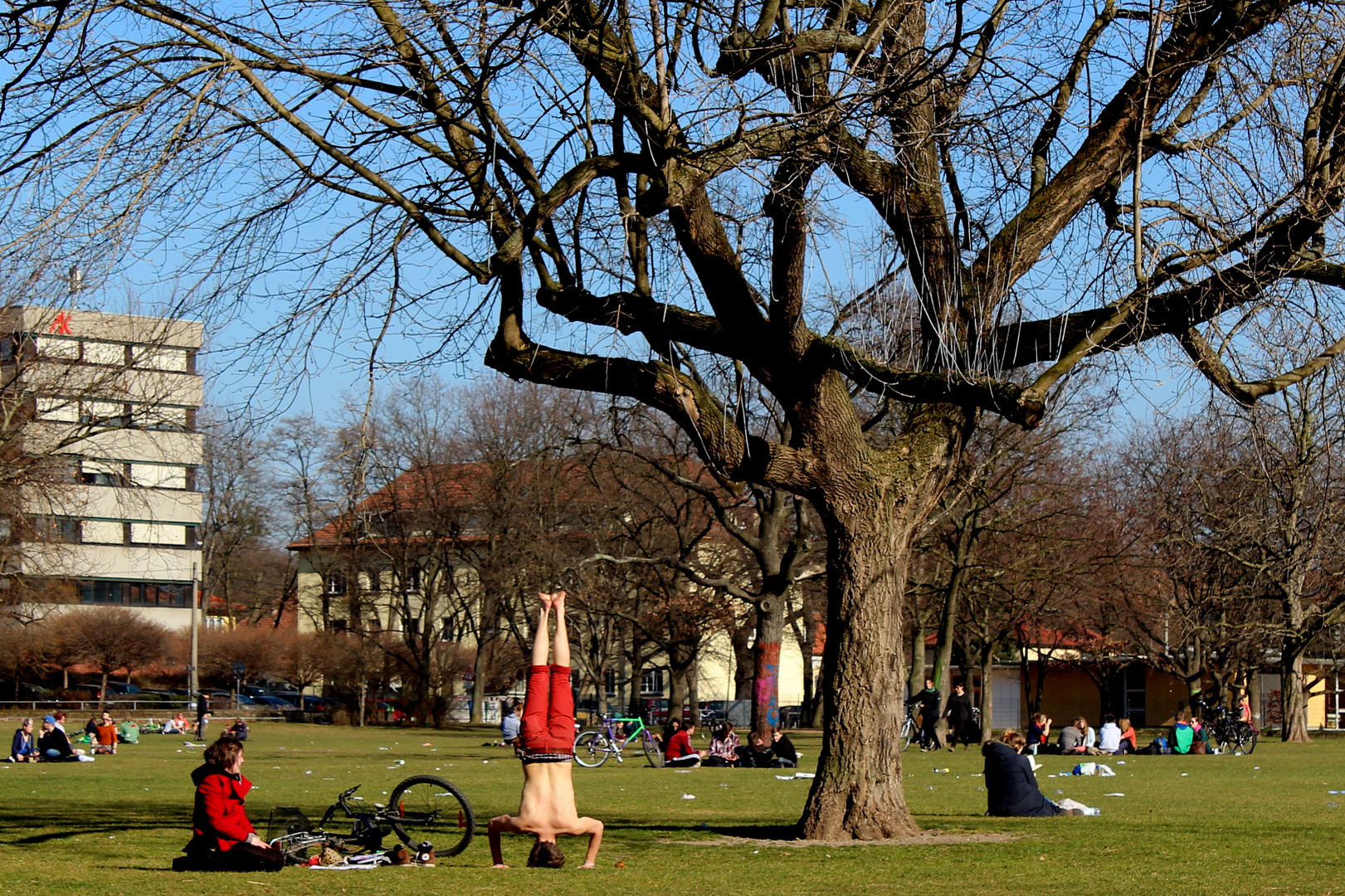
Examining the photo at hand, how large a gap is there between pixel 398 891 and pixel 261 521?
230 ft

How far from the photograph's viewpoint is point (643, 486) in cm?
4716

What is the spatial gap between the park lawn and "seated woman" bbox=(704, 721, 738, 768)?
6.47 feet

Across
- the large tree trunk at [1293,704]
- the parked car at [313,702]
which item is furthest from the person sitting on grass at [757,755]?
the parked car at [313,702]

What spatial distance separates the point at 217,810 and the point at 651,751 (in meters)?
18.6

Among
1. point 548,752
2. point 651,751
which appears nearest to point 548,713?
point 548,752

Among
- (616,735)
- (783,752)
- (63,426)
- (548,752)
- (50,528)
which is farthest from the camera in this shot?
(50,528)

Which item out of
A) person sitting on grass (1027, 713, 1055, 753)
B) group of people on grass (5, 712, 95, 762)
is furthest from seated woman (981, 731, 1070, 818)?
group of people on grass (5, 712, 95, 762)

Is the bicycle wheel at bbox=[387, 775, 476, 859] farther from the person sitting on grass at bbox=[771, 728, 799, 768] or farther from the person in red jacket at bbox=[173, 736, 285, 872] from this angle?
the person sitting on grass at bbox=[771, 728, 799, 768]

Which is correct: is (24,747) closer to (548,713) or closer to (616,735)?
(616,735)

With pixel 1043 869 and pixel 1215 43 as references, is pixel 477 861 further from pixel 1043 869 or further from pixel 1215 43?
pixel 1215 43

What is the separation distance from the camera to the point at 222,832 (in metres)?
9.66

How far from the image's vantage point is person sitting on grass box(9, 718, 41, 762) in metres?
27.0

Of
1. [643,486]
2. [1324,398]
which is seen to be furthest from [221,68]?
[643,486]

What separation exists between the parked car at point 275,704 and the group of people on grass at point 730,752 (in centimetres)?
3632
